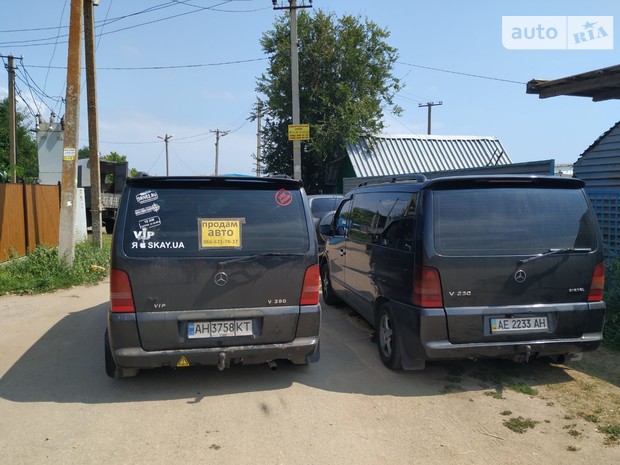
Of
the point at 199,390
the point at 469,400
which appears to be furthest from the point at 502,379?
the point at 199,390

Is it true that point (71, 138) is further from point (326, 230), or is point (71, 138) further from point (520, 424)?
point (520, 424)

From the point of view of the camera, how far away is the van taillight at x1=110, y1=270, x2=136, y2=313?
12.8ft

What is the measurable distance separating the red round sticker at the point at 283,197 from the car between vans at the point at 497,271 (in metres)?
1.14

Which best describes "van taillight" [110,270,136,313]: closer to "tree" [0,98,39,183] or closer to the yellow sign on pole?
the yellow sign on pole

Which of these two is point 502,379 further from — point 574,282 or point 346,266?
point 346,266

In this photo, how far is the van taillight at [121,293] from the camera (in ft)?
12.8

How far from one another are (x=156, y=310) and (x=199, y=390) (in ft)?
2.91

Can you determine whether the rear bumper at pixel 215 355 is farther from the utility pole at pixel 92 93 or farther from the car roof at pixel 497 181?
the utility pole at pixel 92 93

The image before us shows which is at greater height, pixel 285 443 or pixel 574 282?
pixel 574 282

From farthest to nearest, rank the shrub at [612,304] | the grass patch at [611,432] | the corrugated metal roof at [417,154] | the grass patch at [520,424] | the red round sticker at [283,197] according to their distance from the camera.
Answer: the corrugated metal roof at [417,154] → the shrub at [612,304] → the red round sticker at [283,197] → the grass patch at [520,424] → the grass patch at [611,432]

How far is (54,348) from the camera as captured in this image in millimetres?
5562

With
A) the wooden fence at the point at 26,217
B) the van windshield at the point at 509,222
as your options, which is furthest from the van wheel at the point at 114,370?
the wooden fence at the point at 26,217

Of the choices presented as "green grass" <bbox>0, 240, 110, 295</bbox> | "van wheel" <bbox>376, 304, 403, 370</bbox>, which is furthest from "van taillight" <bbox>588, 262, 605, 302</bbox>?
"green grass" <bbox>0, 240, 110, 295</bbox>

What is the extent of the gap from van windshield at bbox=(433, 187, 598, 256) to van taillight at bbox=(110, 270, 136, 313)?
258 centimetres
